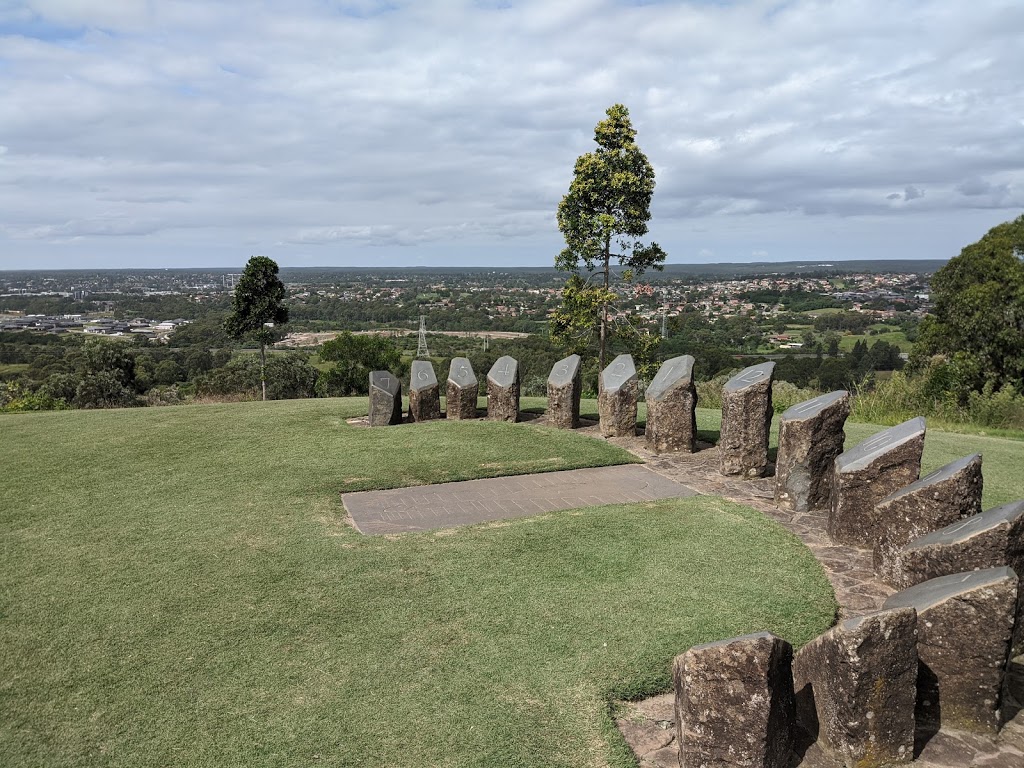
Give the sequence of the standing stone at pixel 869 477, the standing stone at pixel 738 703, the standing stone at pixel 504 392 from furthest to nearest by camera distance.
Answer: the standing stone at pixel 504 392 < the standing stone at pixel 869 477 < the standing stone at pixel 738 703

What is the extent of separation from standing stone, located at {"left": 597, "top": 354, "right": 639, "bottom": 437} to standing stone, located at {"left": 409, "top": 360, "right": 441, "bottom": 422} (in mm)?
3198

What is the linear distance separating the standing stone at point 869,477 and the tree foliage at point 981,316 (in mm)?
13928

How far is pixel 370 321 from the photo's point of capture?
256 ft

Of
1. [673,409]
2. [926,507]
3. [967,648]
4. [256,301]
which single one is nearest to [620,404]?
[673,409]

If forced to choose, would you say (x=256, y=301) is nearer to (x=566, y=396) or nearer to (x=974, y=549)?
(x=566, y=396)

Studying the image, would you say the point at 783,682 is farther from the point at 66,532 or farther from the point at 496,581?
the point at 66,532

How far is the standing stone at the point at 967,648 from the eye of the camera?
3.77m

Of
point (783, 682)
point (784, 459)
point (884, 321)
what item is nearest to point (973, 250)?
point (784, 459)

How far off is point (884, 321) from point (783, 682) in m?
63.8

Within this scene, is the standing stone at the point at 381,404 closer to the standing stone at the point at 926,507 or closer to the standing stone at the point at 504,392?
the standing stone at the point at 504,392

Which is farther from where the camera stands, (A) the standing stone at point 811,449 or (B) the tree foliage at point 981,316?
(B) the tree foliage at point 981,316

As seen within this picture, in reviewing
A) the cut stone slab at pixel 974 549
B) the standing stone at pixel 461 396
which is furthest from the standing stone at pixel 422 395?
the cut stone slab at pixel 974 549

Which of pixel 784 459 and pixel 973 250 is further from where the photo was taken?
pixel 973 250

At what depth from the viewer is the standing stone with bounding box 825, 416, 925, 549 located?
6359 millimetres
